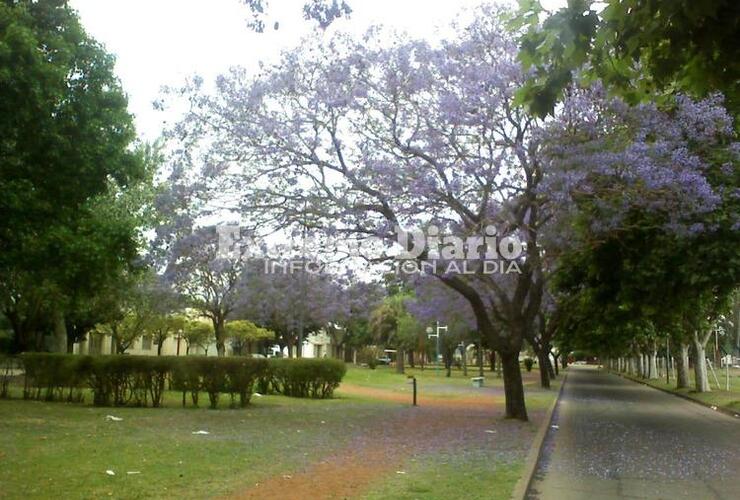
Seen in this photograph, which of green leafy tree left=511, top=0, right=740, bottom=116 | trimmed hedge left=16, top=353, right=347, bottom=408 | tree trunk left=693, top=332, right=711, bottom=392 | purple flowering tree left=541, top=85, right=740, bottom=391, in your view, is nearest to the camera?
green leafy tree left=511, top=0, right=740, bottom=116

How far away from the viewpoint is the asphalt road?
9398mm

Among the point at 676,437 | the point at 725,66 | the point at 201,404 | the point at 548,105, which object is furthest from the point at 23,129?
the point at 676,437

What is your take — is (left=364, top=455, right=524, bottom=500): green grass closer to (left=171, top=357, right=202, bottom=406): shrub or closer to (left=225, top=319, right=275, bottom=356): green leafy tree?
(left=171, top=357, right=202, bottom=406): shrub

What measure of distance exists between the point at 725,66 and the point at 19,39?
465 inches

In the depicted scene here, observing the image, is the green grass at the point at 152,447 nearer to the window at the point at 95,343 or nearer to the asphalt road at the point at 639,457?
the asphalt road at the point at 639,457

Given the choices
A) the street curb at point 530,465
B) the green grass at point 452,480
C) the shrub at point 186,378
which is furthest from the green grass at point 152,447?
the street curb at point 530,465

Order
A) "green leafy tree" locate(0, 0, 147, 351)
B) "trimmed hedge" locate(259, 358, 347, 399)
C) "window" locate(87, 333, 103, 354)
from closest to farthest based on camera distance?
"green leafy tree" locate(0, 0, 147, 351) → "trimmed hedge" locate(259, 358, 347, 399) → "window" locate(87, 333, 103, 354)

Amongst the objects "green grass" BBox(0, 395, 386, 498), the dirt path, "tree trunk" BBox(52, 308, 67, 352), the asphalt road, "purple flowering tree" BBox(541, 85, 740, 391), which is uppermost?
"purple flowering tree" BBox(541, 85, 740, 391)

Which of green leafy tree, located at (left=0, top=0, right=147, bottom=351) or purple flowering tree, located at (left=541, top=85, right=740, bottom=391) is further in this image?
green leafy tree, located at (left=0, top=0, right=147, bottom=351)

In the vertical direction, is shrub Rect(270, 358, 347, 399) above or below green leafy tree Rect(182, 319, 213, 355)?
below

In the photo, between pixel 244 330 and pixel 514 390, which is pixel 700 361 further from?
pixel 244 330

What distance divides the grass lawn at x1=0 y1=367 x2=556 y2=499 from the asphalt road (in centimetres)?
70

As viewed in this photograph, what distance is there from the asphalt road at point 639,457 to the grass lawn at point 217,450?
70 centimetres

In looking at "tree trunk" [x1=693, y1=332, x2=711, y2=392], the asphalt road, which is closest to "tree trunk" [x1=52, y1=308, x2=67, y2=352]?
the asphalt road
